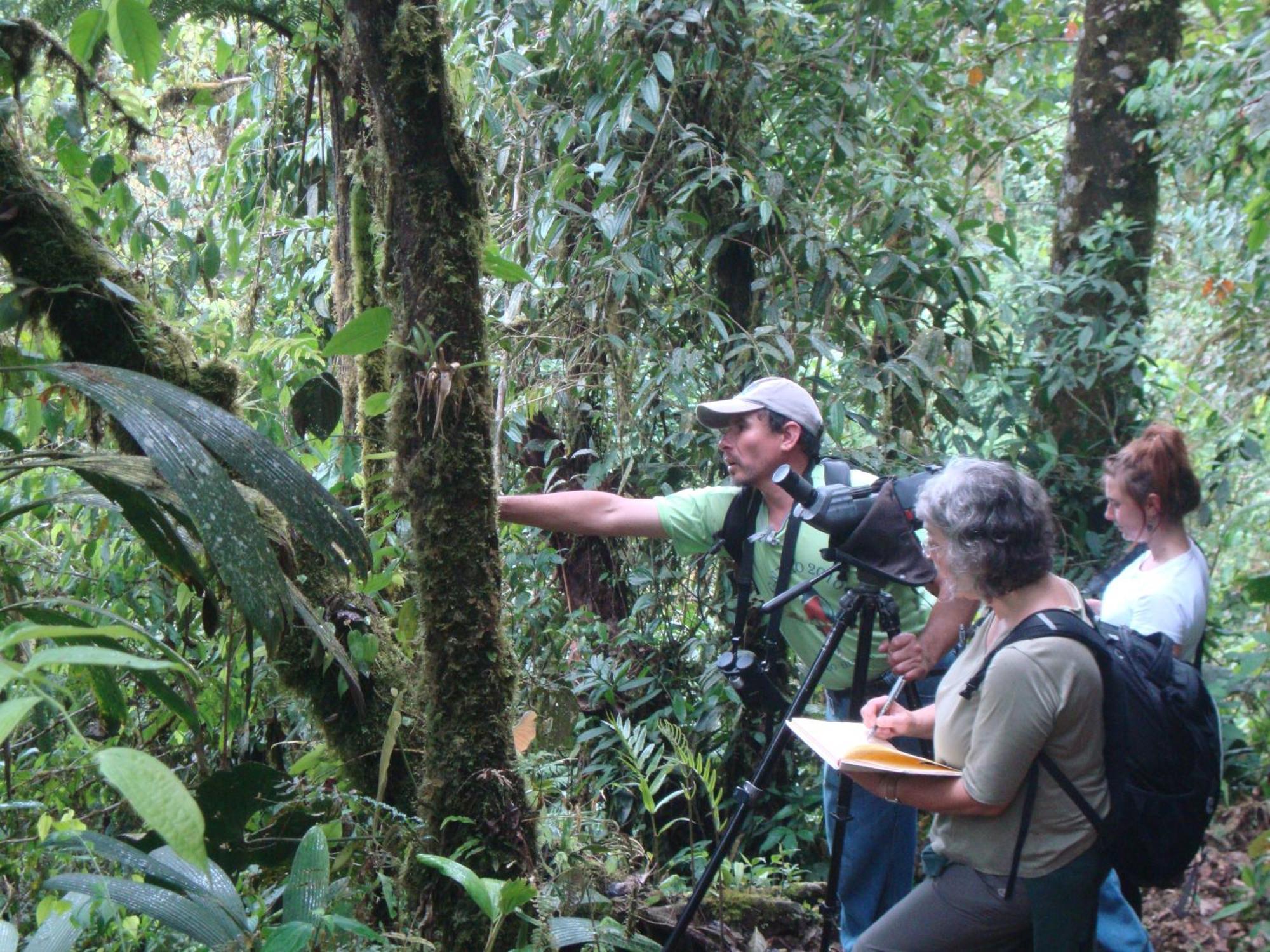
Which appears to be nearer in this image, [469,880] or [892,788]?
[469,880]

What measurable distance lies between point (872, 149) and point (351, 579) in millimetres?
2689

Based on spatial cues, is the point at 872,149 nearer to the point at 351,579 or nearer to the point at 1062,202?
the point at 1062,202

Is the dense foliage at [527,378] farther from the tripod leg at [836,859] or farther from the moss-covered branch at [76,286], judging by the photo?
the tripod leg at [836,859]

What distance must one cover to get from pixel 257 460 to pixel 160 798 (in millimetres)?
863

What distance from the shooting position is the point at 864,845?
267cm

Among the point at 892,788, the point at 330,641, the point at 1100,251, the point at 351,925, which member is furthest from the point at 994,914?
→ the point at 1100,251

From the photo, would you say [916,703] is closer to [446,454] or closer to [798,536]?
[798,536]

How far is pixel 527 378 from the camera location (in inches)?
157

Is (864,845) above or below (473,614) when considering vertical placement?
below

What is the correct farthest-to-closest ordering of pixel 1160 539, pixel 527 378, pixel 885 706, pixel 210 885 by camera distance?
pixel 527 378
pixel 1160 539
pixel 885 706
pixel 210 885

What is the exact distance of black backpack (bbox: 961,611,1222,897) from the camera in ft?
6.09

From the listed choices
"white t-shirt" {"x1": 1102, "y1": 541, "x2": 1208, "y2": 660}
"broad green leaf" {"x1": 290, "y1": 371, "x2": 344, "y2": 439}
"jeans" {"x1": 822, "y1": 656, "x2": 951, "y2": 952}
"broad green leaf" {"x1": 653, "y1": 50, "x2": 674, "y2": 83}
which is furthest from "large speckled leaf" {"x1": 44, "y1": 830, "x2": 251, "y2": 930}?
"broad green leaf" {"x1": 653, "y1": 50, "x2": 674, "y2": 83}

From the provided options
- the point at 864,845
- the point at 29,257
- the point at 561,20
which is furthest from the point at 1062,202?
the point at 29,257

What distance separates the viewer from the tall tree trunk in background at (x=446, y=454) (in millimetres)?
1882
